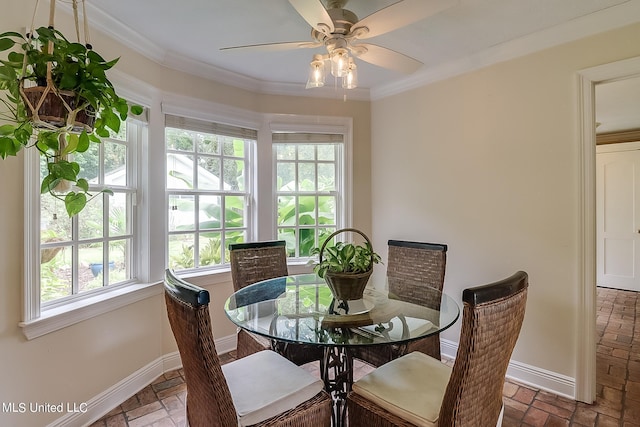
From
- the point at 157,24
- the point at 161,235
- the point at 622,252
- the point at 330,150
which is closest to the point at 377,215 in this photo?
the point at 330,150

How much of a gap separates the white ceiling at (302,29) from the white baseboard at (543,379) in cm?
228

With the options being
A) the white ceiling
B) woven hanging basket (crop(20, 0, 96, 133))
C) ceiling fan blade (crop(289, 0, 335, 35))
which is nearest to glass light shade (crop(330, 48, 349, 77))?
ceiling fan blade (crop(289, 0, 335, 35))

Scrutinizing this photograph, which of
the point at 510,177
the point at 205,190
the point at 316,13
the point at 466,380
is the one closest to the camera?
the point at 466,380

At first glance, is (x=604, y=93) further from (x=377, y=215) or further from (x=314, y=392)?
(x=314, y=392)

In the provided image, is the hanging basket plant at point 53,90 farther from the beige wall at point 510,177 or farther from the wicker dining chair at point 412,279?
the beige wall at point 510,177

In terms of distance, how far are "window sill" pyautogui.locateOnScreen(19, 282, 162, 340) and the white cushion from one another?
101cm

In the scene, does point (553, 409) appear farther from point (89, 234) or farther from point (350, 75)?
point (89, 234)

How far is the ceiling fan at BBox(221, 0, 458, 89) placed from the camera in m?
1.41

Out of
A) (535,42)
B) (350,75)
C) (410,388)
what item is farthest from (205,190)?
(535,42)

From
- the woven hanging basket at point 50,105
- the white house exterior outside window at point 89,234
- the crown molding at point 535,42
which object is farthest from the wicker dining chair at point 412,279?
the woven hanging basket at point 50,105

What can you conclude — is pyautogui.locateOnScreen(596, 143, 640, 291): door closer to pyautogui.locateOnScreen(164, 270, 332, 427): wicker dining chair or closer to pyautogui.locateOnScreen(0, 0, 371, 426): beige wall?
pyautogui.locateOnScreen(0, 0, 371, 426): beige wall

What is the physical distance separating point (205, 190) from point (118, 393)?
1645 mm

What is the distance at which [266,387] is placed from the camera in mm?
1426

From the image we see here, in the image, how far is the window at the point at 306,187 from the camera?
10.8 ft
